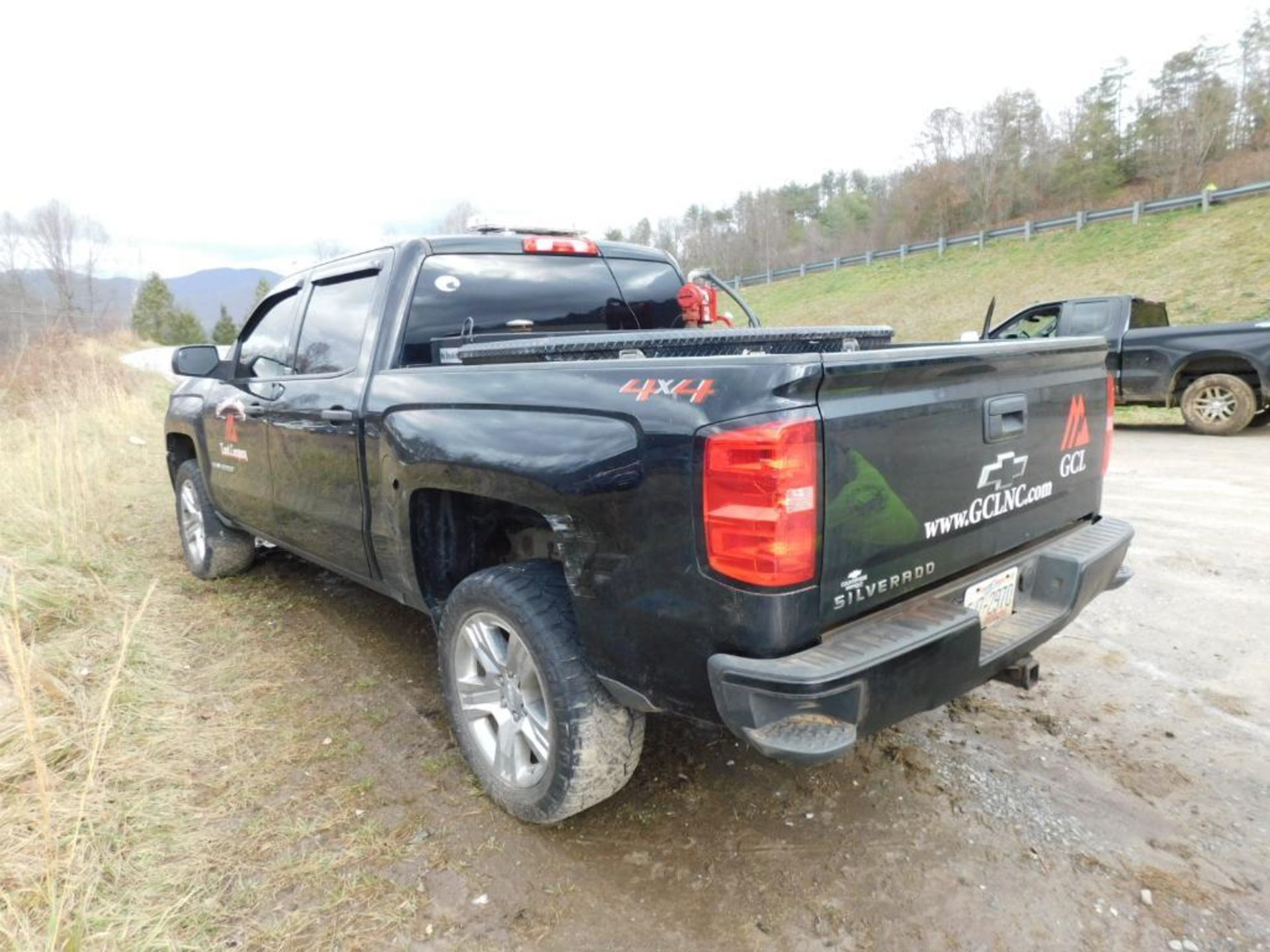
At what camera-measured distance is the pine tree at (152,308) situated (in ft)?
211

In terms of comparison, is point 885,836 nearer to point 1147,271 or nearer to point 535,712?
point 535,712

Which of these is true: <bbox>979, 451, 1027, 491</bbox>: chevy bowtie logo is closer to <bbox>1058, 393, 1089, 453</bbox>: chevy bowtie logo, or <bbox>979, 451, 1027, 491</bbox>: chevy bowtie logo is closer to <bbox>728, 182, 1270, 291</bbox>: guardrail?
<bbox>1058, 393, 1089, 453</bbox>: chevy bowtie logo

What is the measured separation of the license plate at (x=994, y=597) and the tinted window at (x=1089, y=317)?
834 centimetres

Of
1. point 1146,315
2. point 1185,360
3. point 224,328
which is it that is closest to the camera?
point 1185,360

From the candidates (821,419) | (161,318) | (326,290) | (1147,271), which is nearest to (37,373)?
(326,290)

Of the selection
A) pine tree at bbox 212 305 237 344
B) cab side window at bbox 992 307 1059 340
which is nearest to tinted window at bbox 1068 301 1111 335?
cab side window at bbox 992 307 1059 340

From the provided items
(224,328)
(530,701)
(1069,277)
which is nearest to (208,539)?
(530,701)

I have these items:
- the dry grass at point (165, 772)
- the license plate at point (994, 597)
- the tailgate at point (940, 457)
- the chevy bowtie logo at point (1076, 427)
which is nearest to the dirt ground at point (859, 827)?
the dry grass at point (165, 772)

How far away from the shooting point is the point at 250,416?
3.80m

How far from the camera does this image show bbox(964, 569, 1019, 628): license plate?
210 cm

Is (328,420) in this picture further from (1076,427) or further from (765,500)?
(1076,427)

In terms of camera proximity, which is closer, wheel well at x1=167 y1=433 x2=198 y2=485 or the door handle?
the door handle

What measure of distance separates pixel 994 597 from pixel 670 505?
1095 mm

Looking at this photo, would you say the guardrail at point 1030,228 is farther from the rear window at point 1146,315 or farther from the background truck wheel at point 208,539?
the background truck wheel at point 208,539
